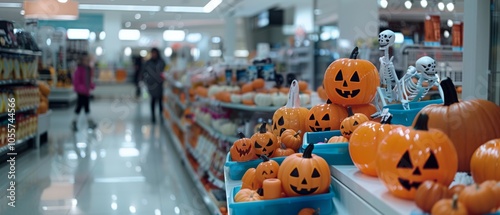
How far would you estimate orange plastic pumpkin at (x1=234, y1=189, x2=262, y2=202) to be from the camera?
2.22m

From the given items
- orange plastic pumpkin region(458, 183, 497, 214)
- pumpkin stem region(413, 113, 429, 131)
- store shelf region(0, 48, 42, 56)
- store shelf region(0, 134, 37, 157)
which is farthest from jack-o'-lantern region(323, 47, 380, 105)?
store shelf region(0, 48, 42, 56)

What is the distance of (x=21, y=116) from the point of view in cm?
718

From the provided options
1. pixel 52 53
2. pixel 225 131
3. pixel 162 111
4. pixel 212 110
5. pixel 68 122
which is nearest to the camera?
pixel 225 131

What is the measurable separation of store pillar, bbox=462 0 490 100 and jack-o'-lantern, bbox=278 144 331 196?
1.82 metres

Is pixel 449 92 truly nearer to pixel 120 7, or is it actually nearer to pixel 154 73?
pixel 120 7

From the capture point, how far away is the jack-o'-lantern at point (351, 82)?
8.91ft

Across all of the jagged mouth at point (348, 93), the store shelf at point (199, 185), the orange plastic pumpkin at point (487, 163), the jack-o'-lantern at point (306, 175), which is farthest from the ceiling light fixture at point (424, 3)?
the orange plastic pumpkin at point (487, 163)

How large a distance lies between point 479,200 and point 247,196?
98 centimetres

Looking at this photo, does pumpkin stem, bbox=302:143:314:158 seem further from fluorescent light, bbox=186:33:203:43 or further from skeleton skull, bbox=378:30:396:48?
fluorescent light, bbox=186:33:203:43

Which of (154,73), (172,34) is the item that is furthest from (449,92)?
(172,34)

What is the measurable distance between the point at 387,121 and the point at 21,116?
20.0ft

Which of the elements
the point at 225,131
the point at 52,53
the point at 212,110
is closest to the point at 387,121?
the point at 225,131

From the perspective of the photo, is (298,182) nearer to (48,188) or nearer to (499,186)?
(499,186)

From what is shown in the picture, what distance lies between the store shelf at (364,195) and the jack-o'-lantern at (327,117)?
42 centimetres
